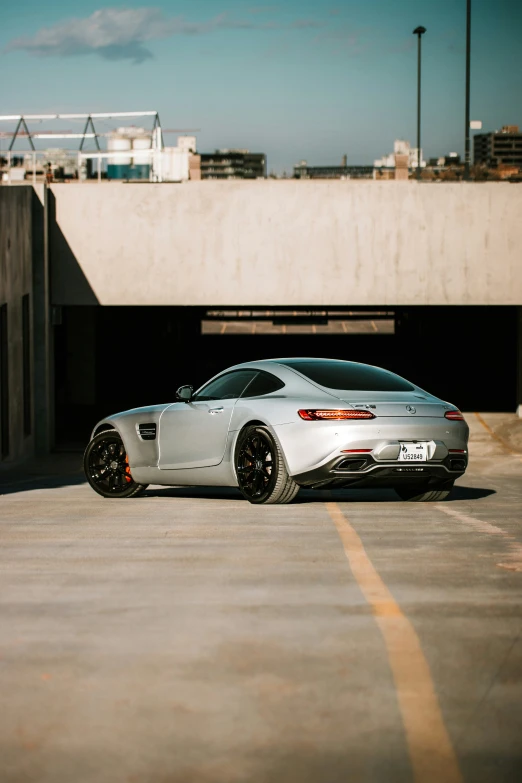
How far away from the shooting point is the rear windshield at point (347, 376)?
36.1ft

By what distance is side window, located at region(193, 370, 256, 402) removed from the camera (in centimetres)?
1180

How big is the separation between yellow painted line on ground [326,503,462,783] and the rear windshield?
4498mm

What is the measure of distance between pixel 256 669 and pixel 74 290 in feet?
88.2

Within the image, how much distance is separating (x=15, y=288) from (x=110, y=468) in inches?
577

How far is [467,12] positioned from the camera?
4000cm

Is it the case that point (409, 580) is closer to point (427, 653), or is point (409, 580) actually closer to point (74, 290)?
point (427, 653)

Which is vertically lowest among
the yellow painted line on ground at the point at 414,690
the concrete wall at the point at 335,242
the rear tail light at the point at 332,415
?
the yellow painted line on ground at the point at 414,690

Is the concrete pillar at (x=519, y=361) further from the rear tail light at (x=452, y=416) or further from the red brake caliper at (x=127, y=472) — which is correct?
the rear tail light at (x=452, y=416)

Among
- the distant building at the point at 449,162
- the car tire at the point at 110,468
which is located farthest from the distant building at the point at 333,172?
the car tire at the point at 110,468

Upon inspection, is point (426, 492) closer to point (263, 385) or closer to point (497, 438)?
point (263, 385)

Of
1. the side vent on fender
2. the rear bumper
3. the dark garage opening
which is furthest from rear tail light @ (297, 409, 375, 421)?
the dark garage opening

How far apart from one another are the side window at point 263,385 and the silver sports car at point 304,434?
1cm

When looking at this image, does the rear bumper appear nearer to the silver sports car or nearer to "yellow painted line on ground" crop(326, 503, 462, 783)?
the silver sports car

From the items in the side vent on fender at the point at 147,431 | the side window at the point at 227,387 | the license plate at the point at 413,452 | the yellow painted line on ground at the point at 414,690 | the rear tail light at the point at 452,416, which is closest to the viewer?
the yellow painted line on ground at the point at 414,690
